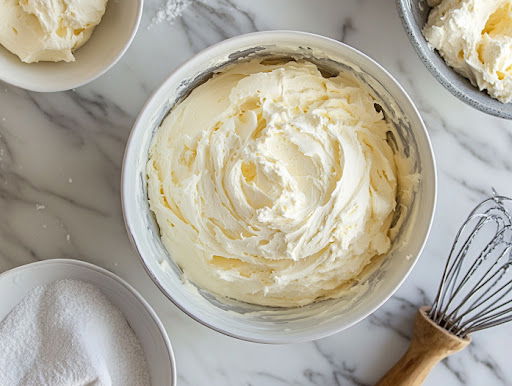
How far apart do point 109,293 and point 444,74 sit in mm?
685

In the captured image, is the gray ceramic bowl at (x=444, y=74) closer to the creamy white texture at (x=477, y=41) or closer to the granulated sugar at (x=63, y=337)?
the creamy white texture at (x=477, y=41)

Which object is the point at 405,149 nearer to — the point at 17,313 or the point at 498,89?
the point at 498,89

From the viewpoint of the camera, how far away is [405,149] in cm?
117

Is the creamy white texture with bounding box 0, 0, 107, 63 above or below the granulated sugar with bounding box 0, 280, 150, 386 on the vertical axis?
above

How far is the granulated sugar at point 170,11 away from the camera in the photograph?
1.23 m

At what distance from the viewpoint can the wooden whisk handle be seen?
4.07 ft

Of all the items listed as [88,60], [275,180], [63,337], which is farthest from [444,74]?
[63,337]

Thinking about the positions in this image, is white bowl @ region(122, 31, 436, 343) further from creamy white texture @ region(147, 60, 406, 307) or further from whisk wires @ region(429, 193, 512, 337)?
whisk wires @ region(429, 193, 512, 337)

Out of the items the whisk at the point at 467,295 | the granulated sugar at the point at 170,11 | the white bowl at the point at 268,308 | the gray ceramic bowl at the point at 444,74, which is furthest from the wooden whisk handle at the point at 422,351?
the granulated sugar at the point at 170,11

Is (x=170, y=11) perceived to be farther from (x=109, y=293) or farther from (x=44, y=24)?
(x=109, y=293)

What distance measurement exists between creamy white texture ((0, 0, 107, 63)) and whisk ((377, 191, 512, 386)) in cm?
75

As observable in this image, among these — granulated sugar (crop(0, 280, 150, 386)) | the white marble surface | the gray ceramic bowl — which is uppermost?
the gray ceramic bowl

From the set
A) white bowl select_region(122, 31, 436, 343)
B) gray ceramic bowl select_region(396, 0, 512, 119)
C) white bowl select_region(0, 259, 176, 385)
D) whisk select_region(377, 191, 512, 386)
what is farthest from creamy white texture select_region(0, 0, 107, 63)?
whisk select_region(377, 191, 512, 386)

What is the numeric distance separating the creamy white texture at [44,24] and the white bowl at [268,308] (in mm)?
187
